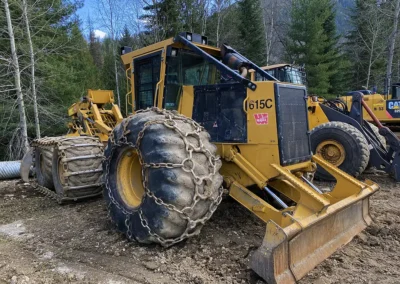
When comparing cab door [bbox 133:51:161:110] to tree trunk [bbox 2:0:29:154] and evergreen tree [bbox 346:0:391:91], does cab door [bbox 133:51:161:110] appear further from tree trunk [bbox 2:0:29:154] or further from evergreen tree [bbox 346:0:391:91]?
evergreen tree [bbox 346:0:391:91]

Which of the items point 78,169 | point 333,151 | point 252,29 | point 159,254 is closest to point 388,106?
point 333,151

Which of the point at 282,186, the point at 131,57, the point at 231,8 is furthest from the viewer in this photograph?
the point at 231,8

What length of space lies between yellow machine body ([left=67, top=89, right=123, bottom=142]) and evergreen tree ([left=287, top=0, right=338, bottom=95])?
20712 mm

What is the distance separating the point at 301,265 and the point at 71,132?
20.0 ft

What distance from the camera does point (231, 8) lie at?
23719 mm

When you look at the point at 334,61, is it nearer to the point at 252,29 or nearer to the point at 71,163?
the point at 252,29

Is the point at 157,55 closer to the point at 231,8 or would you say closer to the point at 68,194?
the point at 68,194

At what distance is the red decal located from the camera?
3595mm

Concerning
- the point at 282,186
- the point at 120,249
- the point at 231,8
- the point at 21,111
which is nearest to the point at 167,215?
the point at 120,249

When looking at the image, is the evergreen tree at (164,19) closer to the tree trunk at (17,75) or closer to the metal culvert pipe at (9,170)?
the tree trunk at (17,75)

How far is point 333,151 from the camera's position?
670 cm

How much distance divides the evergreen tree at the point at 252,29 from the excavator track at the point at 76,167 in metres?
22.8

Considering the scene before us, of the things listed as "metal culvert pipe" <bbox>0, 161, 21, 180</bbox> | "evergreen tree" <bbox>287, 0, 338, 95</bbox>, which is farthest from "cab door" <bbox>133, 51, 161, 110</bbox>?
"evergreen tree" <bbox>287, 0, 338, 95</bbox>

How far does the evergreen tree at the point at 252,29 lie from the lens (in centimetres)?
2595
